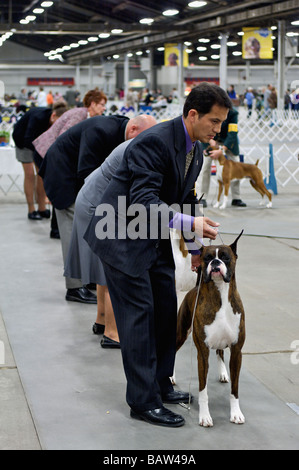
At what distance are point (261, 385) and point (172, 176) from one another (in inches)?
52.6

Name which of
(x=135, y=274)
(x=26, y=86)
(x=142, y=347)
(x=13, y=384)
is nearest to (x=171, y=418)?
(x=142, y=347)

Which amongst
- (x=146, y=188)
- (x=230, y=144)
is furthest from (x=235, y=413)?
(x=230, y=144)

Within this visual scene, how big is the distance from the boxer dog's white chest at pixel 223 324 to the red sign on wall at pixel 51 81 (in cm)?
5494

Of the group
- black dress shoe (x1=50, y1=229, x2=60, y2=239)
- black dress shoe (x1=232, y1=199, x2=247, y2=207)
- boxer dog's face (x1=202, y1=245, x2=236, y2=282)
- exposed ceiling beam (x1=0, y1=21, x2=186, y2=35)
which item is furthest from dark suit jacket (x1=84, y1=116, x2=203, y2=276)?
exposed ceiling beam (x1=0, y1=21, x2=186, y2=35)

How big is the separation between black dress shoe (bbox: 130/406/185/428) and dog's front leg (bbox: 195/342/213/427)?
0.31 ft

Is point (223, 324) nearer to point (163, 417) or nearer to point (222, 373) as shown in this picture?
point (163, 417)

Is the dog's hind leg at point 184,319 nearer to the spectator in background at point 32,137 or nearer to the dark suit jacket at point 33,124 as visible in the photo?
the spectator in background at point 32,137

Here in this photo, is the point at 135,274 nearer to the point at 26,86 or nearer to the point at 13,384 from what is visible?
the point at 13,384

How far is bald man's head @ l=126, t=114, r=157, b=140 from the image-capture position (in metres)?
3.64

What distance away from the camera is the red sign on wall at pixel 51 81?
56.3 m

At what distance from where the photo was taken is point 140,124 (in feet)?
12.1

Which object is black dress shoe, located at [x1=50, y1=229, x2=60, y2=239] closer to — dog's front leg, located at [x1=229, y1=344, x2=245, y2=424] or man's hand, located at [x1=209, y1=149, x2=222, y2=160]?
man's hand, located at [x1=209, y1=149, x2=222, y2=160]

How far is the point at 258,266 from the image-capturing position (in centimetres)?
647

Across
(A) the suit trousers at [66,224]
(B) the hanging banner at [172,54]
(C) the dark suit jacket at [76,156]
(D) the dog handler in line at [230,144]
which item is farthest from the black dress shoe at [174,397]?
(B) the hanging banner at [172,54]
